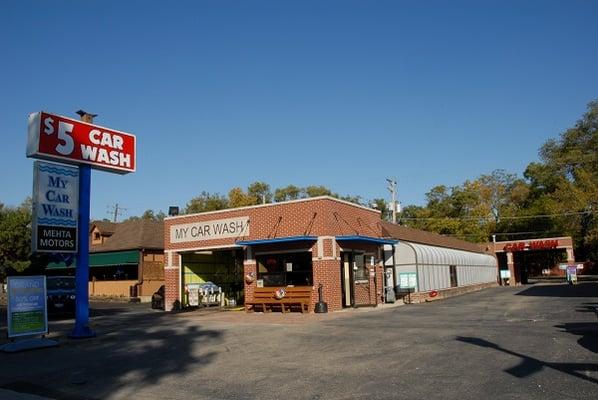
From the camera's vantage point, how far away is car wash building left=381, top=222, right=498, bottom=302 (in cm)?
3022

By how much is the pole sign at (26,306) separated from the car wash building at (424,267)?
62.8ft

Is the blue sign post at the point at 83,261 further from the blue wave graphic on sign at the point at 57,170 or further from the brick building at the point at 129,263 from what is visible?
the brick building at the point at 129,263

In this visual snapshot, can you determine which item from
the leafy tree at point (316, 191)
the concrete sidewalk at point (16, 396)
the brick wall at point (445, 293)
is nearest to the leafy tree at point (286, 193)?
the leafy tree at point (316, 191)

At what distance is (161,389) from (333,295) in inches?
611

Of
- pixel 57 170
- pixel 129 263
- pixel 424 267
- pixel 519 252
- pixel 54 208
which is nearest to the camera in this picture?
pixel 54 208

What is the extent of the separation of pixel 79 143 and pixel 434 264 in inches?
919

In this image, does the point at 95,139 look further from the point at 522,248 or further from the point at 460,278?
the point at 522,248

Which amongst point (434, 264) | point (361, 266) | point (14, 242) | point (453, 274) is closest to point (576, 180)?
point (453, 274)

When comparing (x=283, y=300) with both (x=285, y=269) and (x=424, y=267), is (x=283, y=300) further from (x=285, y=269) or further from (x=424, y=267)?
(x=424, y=267)

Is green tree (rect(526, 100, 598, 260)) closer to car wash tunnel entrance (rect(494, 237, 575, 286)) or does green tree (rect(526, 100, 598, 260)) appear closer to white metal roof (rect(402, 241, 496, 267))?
car wash tunnel entrance (rect(494, 237, 575, 286))

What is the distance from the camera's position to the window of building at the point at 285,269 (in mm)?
25219

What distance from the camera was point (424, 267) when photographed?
31.9 meters

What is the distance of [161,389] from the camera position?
30.6 ft

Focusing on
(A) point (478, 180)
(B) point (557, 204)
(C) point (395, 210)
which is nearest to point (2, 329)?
(C) point (395, 210)
